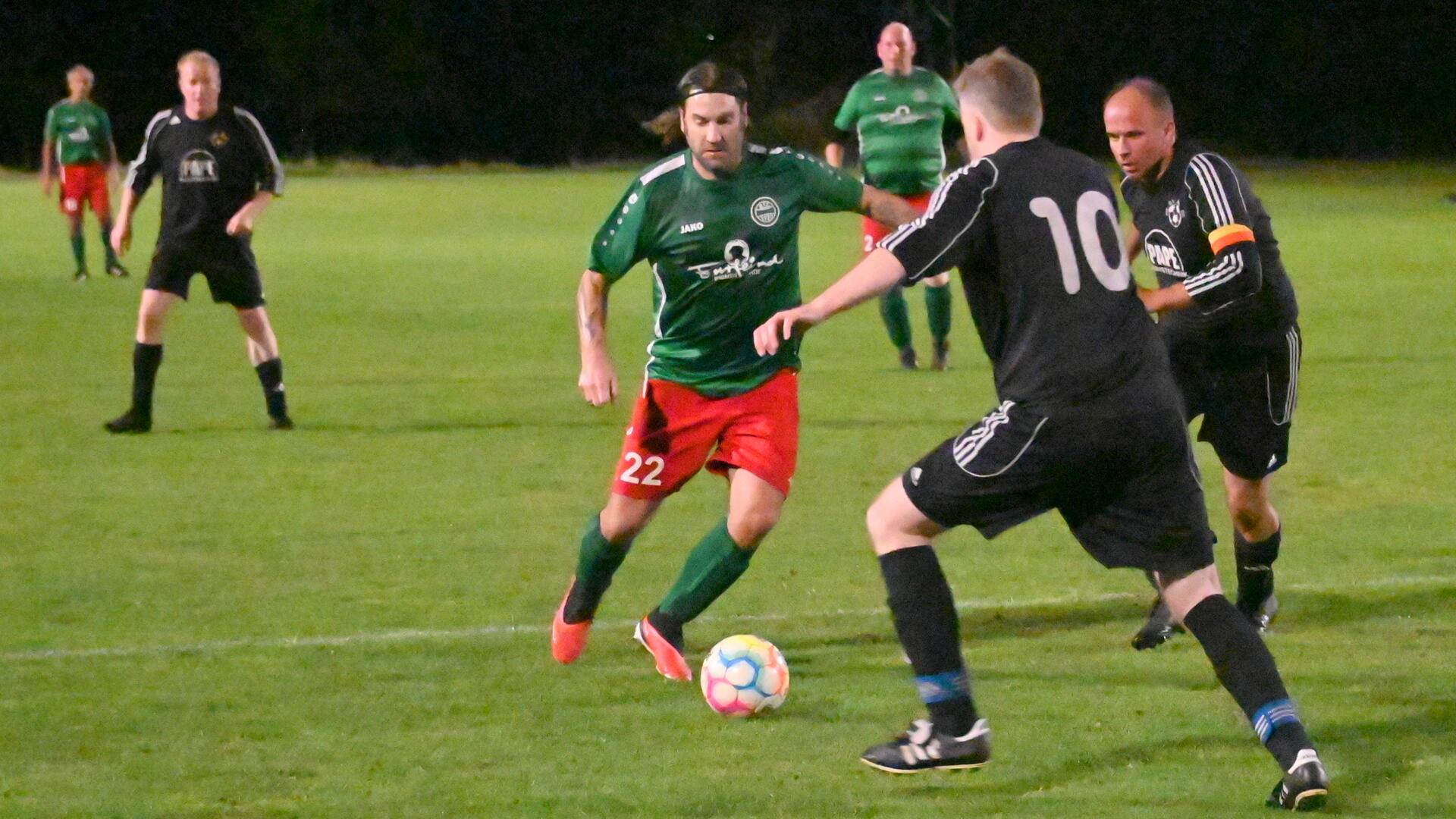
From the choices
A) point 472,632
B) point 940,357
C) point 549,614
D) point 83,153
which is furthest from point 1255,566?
point 83,153

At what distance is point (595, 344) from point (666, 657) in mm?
865

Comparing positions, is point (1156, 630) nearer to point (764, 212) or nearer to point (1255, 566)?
point (1255, 566)

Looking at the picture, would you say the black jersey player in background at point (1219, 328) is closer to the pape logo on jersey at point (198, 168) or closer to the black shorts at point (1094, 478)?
the black shorts at point (1094, 478)

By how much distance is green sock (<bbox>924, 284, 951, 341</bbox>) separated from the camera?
1191cm

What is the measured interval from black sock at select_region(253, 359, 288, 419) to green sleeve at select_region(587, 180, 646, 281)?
16.1 feet

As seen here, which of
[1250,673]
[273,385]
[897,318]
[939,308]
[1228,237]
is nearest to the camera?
[1250,673]

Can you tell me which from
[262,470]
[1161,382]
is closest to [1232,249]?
[1161,382]

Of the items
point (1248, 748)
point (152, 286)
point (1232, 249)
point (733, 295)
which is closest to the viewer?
point (1248, 748)

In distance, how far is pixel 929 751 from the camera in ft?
14.3

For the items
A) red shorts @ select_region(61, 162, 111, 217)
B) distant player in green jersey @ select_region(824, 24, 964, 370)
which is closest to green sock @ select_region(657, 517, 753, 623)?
distant player in green jersey @ select_region(824, 24, 964, 370)

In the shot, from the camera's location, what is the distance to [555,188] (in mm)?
34688

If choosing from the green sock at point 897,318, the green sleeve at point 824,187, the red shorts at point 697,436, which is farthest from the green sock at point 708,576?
the green sock at point 897,318

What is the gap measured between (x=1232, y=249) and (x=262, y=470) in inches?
200

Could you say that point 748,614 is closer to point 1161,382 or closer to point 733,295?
point 733,295
